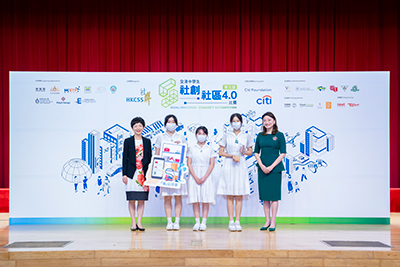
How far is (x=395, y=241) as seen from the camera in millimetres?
4309

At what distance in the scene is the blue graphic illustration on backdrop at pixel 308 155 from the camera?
5.39 metres

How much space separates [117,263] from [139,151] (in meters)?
1.47

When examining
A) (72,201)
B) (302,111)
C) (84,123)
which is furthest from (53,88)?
(302,111)

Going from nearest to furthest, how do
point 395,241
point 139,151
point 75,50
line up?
1. point 395,241
2. point 139,151
3. point 75,50

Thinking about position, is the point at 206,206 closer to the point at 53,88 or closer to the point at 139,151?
the point at 139,151

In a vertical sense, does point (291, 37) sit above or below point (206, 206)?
above

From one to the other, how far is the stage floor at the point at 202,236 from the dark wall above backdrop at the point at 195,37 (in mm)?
2576

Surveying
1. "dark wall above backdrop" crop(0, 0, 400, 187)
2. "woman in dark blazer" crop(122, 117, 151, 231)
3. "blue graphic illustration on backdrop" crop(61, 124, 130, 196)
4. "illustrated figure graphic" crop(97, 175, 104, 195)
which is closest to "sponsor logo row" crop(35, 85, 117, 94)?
"blue graphic illustration on backdrop" crop(61, 124, 130, 196)

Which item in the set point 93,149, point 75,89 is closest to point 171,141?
point 93,149

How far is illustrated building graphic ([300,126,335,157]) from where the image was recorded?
5391 mm

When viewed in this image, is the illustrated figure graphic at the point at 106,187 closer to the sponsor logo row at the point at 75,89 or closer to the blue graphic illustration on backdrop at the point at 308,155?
the sponsor logo row at the point at 75,89

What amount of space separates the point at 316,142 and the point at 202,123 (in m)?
1.55

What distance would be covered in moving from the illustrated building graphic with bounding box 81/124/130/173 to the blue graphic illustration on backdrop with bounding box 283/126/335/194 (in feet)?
7.50

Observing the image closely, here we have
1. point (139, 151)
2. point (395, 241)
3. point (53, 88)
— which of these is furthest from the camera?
point (53, 88)
